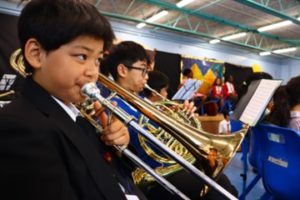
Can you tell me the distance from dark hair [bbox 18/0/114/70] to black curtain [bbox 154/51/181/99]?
20.3 ft

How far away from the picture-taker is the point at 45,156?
1.82ft

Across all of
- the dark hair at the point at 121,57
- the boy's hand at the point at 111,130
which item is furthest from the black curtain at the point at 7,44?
the boy's hand at the point at 111,130

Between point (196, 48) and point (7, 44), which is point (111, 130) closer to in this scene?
point (7, 44)

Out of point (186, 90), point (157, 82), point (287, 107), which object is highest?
point (287, 107)

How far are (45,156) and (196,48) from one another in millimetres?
8457

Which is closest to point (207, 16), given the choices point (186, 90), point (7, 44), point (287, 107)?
point (186, 90)

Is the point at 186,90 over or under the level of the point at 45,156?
under

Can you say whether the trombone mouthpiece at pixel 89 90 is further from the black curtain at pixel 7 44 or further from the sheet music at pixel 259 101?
the black curtain at pixel 7 44

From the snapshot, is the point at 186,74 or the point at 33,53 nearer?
the point at 33,53

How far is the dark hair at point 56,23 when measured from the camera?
2.16 ft

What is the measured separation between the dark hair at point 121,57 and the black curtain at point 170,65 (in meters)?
5.37

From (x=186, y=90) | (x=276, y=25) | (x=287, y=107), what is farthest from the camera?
(x=276, y=25)

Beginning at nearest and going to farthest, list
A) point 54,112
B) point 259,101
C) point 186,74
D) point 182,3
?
point 54,112 < point 259,101 < point 182,3 < point 186,74

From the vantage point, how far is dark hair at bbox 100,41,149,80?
1497 millimetres
